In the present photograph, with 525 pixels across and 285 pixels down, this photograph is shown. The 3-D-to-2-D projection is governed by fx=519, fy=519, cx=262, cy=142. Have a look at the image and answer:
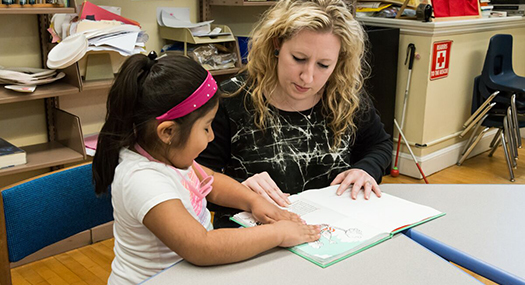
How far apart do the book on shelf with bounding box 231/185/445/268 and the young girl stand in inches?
1.9

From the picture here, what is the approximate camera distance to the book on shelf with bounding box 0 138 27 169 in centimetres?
223

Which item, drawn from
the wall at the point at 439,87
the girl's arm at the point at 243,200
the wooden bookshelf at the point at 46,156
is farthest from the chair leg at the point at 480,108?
the girl's arm at the point at 243,200

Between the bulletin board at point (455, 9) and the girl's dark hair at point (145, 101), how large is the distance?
2826mm

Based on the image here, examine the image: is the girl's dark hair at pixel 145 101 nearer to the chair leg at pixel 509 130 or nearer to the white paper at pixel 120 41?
the white paper at pixel 120 41

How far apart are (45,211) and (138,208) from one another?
392 mm

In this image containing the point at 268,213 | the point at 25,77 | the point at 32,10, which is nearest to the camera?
the point at 268,213

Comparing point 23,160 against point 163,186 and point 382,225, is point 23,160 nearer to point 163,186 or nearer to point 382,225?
point 163,186

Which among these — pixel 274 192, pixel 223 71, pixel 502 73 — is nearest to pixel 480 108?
pixel 502 73

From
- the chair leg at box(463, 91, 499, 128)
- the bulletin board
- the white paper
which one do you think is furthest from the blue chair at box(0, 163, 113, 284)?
the chair leg at box(463, 91, 499, 128)

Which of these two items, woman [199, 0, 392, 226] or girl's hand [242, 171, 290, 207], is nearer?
girl's hand [242, 171, 290, 207]

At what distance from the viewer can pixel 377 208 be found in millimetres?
1304

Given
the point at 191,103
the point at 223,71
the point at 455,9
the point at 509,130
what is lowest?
the point at 509,130

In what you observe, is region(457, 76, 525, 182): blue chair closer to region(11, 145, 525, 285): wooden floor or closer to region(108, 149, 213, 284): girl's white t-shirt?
region(11, 145, 525, 285): wooden floor

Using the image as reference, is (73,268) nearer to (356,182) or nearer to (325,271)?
(356,182)
